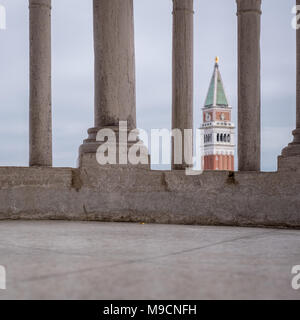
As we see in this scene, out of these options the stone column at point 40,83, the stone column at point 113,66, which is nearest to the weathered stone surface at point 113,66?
the stone column at point 113,66

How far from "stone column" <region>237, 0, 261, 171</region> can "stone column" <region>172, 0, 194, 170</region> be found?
5.61 m

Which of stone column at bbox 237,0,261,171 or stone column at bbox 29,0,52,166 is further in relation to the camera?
stone column at bbox 29,0,52,166

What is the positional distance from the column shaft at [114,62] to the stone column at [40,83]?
32.8 feet

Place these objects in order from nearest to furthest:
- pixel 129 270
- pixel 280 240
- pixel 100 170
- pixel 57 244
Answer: pixel 129 270
pixel 57 244
pixel 280 240
pixel 100 170

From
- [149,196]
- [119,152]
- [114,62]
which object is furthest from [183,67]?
[149,196]

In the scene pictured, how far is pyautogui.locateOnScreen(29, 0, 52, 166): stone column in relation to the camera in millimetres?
42406

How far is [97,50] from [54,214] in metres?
11.5

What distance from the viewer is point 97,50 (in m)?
34.3

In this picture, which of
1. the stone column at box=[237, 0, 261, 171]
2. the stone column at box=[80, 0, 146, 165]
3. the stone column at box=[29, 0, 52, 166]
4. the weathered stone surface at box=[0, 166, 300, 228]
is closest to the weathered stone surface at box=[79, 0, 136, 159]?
the stone column at box=[80, 0, 146, 165]

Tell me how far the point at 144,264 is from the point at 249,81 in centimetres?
2888

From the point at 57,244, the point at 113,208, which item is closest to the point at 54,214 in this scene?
the point at 113,208

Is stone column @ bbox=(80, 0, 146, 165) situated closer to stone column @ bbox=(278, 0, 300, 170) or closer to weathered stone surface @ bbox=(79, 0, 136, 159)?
weathered stone surface @ bbox=(79, 0, 136, 159)

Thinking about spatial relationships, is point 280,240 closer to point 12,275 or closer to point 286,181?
point 286,181

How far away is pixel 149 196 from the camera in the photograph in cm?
3412
